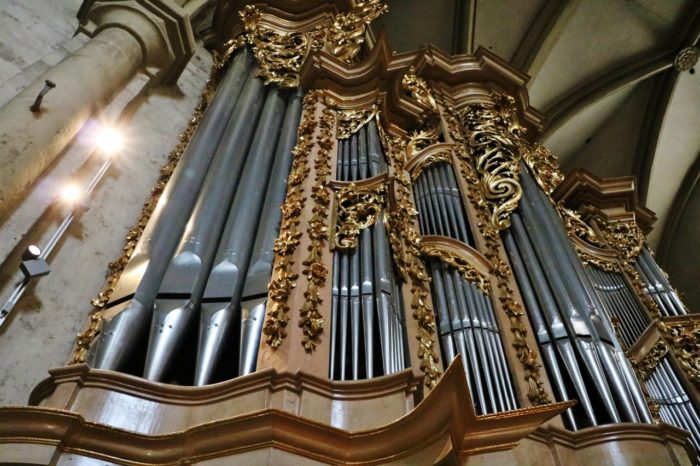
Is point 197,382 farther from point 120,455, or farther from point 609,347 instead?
point 609,347

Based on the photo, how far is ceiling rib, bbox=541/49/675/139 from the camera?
9.04m

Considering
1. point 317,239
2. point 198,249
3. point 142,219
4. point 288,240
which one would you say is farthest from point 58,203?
point 317,239

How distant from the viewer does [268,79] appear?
499 cm

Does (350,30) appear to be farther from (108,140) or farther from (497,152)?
(108,140)

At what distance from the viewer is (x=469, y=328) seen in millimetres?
3350

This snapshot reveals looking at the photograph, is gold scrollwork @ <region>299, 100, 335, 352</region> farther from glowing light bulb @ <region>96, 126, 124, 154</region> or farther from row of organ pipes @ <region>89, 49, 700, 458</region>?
glowing light bulb @ <region>96, 126, 124, 154</region>

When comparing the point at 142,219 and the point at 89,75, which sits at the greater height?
the point at 89,75

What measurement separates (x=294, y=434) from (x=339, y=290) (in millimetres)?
973

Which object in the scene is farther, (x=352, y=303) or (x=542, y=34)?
(x=542, y=34)

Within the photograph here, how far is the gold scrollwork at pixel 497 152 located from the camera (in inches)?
192

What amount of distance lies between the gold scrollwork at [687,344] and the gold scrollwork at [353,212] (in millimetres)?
2873

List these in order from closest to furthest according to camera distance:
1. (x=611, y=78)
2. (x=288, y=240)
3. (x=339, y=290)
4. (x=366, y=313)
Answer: (x=366, y=313) → (x=339, y=290) → (x=288, y=240) → (x=611, y=78)

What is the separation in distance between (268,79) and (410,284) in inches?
96.9

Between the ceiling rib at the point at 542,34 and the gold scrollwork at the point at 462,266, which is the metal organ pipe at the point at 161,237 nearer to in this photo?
the gold scrollwork at the point at 462,266
